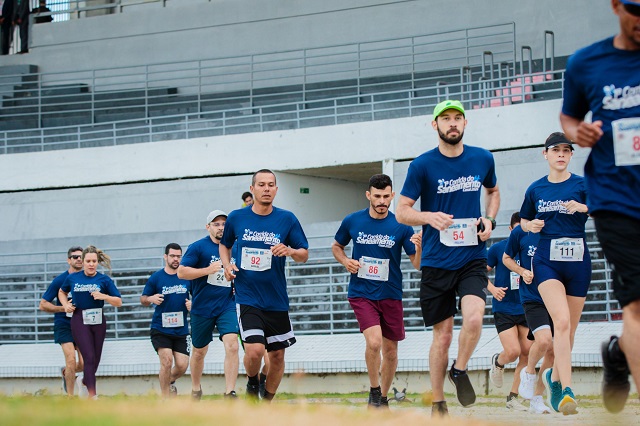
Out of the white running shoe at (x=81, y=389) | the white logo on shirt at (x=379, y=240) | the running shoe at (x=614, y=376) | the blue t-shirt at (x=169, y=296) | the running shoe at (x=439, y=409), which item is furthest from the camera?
the white running shoe at (x=81, y=389)

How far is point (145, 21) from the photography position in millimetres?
29281

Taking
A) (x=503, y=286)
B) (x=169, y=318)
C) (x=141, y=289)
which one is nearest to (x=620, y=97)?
(x=503, y=286)

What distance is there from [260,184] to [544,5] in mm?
15632

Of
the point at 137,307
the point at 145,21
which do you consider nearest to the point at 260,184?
the point at 137,307

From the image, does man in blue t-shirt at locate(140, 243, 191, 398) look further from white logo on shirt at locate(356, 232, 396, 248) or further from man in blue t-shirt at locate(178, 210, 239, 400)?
white logo on shirt at locate(356, 232, 396, 248)

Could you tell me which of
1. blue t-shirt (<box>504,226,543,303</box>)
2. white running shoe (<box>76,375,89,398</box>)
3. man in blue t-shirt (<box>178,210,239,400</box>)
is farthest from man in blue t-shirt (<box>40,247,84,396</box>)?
blue t-shirt (<box>504,226,543,303</box>)

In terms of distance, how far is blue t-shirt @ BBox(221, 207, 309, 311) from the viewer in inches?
397

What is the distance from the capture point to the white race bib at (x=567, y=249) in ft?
30.7

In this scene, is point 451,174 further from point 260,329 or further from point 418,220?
point 260,329

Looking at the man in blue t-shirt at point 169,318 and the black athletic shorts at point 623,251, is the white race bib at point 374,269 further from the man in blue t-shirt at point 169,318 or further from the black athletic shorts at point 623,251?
the black athletic shorts at point 623,251

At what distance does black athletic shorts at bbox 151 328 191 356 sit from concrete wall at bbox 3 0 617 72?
12758mm

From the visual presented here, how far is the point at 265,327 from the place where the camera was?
33.1 ft

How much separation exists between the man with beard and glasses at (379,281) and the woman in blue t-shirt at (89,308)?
Result: 5139 millimetres

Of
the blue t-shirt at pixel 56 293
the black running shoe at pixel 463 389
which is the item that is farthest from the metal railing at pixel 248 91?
the black running shoe at pixel 463 389
